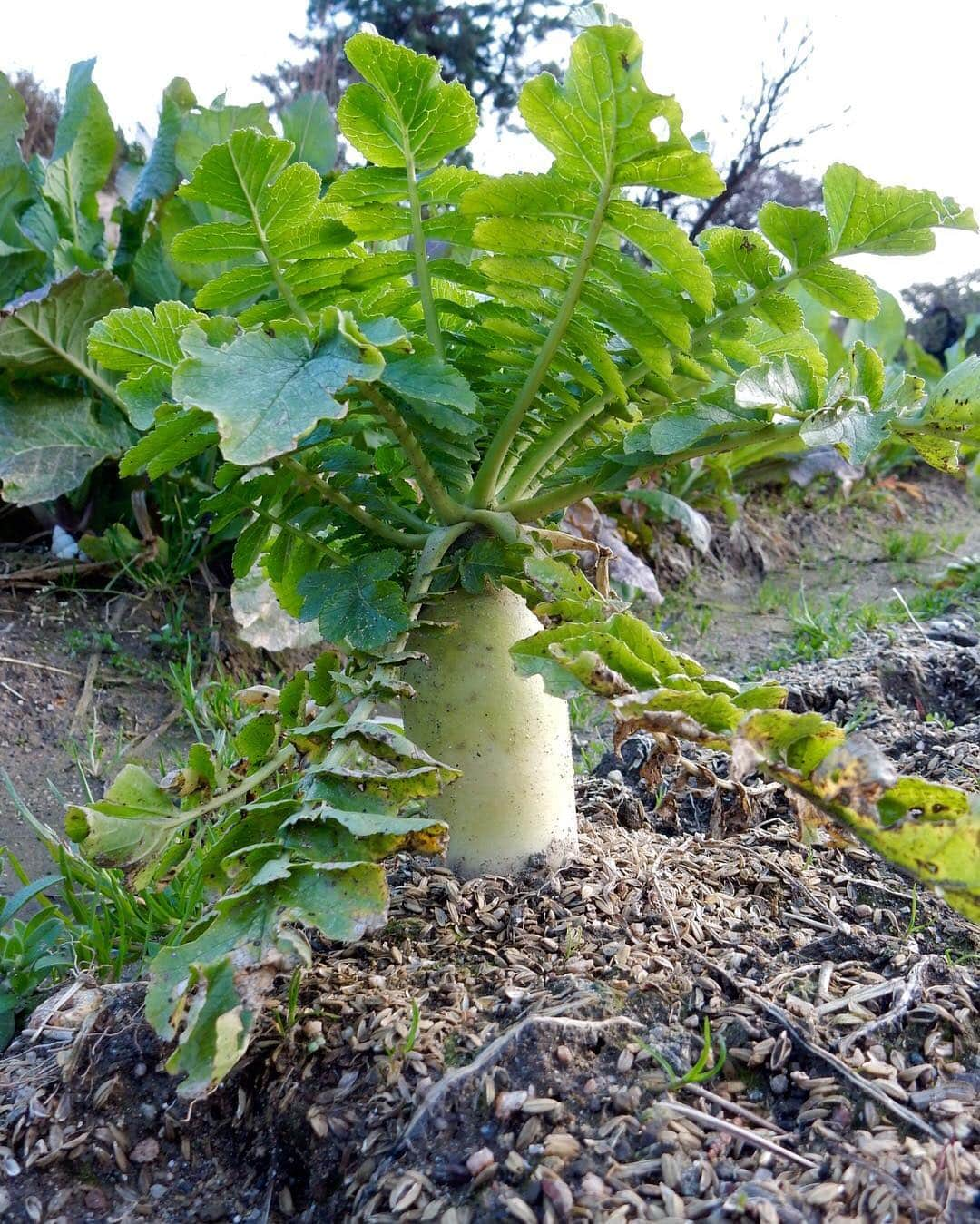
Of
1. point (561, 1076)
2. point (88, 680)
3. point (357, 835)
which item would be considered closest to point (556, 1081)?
point (561, 1076)

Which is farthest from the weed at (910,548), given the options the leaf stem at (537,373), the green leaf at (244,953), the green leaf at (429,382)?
the green leaf at (244,953)

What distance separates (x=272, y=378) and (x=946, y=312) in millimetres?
6867

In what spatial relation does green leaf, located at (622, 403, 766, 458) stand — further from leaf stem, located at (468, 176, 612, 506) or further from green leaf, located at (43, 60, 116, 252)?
green leaf, located at (43, 60, 116, 252)

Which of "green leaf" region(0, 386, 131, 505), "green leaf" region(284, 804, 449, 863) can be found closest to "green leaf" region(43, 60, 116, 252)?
"green leaf" region(0, 386, 131, 505)

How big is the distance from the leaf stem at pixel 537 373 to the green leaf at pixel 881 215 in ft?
0.92

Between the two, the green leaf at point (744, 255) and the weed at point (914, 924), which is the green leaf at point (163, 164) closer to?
the green leaf at point (744, 255)

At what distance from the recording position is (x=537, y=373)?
125 cm

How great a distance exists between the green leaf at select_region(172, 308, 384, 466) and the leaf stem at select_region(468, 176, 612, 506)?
11.6 inches

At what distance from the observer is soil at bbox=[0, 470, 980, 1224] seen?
0.93 meters

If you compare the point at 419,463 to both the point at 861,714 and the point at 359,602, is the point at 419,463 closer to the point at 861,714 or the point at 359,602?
the point at 359,602

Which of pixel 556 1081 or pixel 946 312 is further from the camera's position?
pixel 946 312

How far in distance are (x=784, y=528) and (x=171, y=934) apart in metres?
3.72

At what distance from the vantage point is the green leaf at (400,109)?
3.79 ft

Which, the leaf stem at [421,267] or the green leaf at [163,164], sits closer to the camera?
the leaf stem at [421,267]
